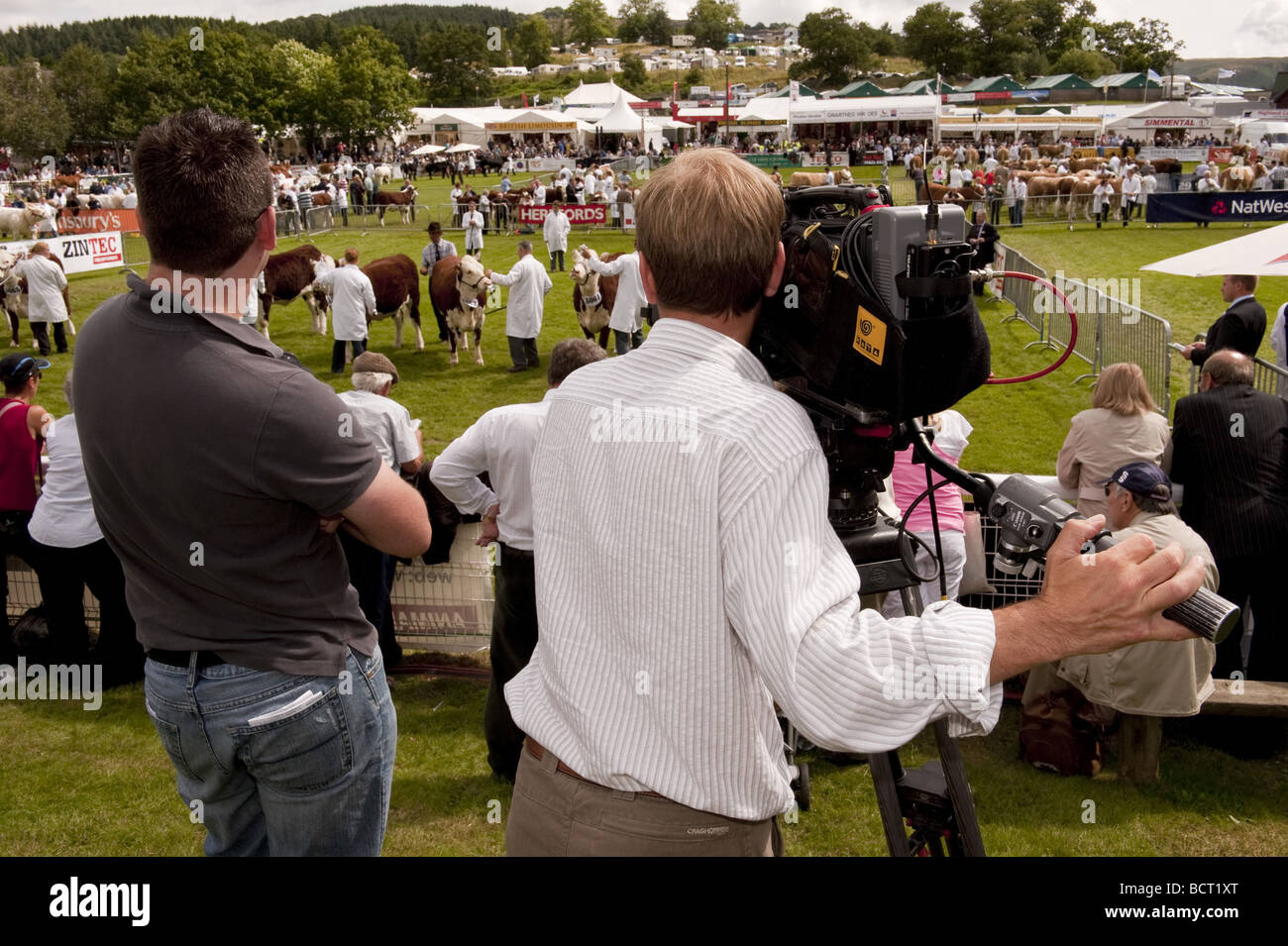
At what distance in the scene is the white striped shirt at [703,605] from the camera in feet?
5.03

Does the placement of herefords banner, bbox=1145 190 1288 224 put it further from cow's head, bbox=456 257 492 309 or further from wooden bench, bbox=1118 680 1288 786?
wooden bench, bbox=1118 680 1288 786

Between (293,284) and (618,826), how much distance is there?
61.1ft

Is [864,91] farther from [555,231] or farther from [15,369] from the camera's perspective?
[15,369]

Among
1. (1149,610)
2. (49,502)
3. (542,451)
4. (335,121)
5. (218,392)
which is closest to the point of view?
(1149,610)

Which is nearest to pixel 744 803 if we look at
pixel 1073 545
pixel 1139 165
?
pixel 1073 545

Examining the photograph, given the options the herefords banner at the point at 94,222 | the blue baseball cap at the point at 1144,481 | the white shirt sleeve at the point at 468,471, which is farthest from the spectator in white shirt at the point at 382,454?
the herefords banner at the point at 94,222

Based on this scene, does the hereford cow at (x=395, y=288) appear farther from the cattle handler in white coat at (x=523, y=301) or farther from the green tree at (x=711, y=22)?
the green tree at (x=711, y=22)

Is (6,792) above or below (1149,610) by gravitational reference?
below

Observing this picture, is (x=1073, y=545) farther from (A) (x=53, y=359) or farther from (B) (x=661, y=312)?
(A) (x=53, y=359)

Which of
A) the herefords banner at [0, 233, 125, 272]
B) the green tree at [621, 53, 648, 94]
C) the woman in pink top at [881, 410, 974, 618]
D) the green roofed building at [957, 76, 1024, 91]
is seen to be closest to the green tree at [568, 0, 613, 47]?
the green tree at [621, 53, 648, 94]

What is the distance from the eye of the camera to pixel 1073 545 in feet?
5.17

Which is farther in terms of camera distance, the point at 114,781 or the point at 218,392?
the point at 114,781

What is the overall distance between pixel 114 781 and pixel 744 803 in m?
5.03

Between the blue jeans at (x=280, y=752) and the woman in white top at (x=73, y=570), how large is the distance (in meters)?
4.48
